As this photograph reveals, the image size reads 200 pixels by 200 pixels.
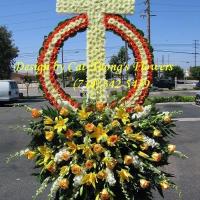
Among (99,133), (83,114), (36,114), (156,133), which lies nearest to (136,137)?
(156,133)

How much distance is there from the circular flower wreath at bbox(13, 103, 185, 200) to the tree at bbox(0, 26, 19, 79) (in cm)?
3878

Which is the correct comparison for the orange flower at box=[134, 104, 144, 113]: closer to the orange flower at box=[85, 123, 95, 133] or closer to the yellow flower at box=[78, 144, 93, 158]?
the orange flower at box=[85, 123, 95, 133]

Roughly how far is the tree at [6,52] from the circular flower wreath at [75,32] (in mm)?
38004

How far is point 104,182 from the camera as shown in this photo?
207 inches

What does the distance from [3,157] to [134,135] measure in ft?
24.2

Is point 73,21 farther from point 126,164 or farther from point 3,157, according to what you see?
point 3,157

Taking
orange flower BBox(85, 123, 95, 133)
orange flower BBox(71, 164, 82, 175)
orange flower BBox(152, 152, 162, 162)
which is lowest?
orange flower BBox(71, 164, 82, 175)

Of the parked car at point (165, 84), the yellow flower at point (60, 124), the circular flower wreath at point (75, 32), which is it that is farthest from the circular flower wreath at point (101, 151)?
the parked car at point (165, 84)

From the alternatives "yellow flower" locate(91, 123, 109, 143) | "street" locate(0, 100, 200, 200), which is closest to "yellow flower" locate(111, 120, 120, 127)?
"yellow flower" locate(91, 123, 109, 143)

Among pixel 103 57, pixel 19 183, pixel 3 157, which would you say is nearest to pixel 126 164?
pixel 103 57

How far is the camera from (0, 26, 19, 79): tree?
43531 mm

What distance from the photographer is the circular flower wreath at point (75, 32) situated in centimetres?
614

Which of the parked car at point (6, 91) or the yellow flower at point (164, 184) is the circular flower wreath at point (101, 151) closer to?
the yellow flower at point (164, 184)

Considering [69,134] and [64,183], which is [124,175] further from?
[69,134]
